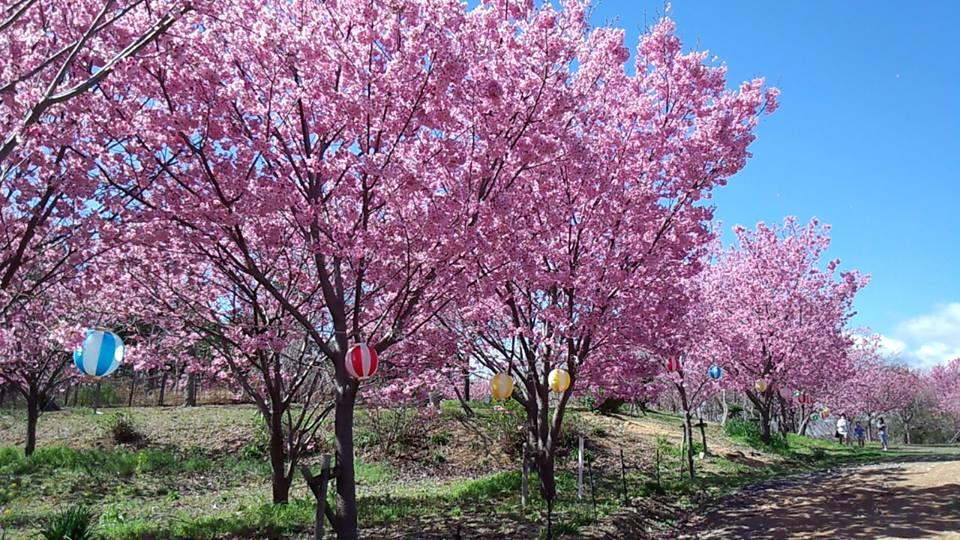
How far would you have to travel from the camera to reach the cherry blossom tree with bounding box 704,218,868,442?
18781mm

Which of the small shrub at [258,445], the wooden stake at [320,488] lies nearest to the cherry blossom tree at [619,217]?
the wooden stake at [320,488]

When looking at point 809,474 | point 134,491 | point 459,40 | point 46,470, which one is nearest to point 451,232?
point 459,40

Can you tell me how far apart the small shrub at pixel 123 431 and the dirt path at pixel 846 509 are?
11707 mm

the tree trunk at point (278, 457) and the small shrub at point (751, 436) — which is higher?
the tree trunk at point (278, 457)

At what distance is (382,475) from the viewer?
40.7 feet

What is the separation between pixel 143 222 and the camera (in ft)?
18.8

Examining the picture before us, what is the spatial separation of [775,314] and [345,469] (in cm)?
1674

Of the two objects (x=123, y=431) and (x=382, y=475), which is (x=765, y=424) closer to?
(x=382, y=475)

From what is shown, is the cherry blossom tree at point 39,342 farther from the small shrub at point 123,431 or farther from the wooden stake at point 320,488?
the wooden stake at point 320,488

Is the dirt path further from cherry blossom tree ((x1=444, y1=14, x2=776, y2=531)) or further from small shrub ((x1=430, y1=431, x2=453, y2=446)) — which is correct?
small shrub ((x1=430, y1=431, x2=453, y2=446))

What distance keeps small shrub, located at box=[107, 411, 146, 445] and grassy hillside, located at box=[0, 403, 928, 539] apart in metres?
0.05

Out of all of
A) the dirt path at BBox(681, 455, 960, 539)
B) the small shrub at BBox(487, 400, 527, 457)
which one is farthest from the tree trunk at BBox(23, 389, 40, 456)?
the dirt path at BBox(681, 455, 960, 539)

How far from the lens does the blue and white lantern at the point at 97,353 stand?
5.49m

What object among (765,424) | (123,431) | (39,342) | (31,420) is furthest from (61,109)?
(765,424)
